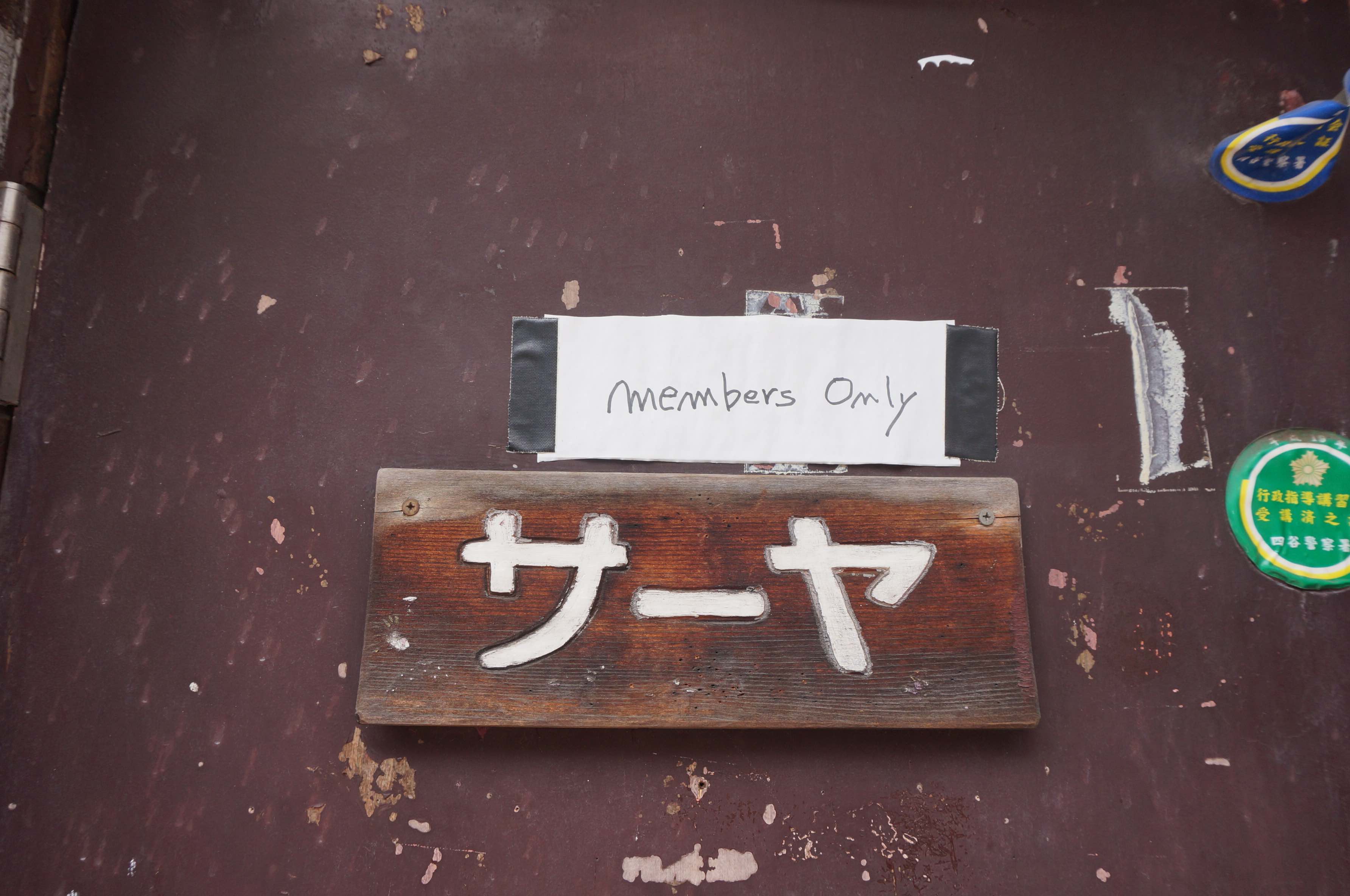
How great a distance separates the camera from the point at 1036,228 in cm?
83

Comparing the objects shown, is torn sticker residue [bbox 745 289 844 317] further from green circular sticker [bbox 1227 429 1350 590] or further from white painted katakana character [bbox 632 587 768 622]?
green circular sticker [bbox 1227 429 1350 590]

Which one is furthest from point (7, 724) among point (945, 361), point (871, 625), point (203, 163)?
point (945, 361)

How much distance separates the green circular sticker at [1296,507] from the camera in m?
0.79

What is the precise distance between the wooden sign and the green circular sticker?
306 millimetres

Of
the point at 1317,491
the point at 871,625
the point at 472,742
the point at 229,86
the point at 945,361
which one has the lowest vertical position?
the point at 472,742

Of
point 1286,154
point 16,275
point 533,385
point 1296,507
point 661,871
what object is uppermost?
point 1286,154

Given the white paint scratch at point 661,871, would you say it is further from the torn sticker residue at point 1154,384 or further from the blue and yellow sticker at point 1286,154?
the blue and yellow sticker at point 1286,154

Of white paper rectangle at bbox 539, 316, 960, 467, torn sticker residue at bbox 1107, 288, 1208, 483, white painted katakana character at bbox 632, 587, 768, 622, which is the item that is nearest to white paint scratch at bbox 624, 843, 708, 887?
white painted katakana character at bbox 632, 587, 768, 622

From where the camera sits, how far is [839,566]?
750 millimetres

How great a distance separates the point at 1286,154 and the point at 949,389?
0.51m

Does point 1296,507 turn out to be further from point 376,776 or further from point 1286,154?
point 376,776

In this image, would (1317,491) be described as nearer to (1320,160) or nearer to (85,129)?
(1320,160)

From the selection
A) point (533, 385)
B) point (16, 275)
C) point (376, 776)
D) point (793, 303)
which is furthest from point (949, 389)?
point (16, 275)

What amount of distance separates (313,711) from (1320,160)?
1.39 m
